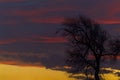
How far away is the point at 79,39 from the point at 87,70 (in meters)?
3.87

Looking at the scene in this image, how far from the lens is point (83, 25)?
1718 inches

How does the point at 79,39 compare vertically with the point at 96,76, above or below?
above

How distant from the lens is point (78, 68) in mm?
43562

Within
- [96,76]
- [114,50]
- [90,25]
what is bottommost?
[96,76]

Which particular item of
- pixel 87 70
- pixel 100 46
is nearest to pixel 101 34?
pixel 100 46

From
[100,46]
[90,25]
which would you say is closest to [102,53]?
[100,46]

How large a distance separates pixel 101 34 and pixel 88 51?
263 cm

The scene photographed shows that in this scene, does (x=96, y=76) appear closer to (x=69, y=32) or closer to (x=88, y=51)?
(x=88, y=51)

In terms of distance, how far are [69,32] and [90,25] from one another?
2.67 metres

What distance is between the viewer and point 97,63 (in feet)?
143

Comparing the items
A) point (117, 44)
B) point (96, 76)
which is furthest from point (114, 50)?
point (96, 76)

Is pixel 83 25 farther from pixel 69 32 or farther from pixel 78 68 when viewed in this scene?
pixel 78 68

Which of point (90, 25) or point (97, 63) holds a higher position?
point (90, 25)

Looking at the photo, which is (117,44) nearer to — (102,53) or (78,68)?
(102,53)
